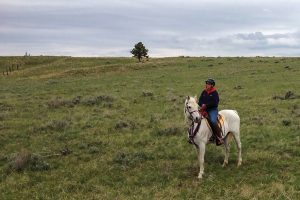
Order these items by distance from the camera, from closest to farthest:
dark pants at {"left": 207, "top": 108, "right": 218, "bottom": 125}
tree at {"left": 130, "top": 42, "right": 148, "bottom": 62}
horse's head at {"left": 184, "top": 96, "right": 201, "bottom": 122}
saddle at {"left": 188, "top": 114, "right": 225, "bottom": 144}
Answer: horse's head at {"left": 184, "top": 96, "right": 201, "bottom": 122} → saddle at {"left": 188, "top": 114, "right": 225, "bottom": 144} → dark pants at {"left": 207, "top": 108, "right": 218, "bottom": 125} → tree at {"left": 130, "top": 42, "right": 148, "bottom": 62}

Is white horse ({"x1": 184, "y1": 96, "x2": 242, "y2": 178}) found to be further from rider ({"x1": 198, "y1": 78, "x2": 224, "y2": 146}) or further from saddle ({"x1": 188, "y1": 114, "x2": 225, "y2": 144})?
rider ({"x1": 198, "y1": 78, "x2": 224, "y2": 146})

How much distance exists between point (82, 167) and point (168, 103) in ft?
46.6

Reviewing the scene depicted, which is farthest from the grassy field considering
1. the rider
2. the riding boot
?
the rider

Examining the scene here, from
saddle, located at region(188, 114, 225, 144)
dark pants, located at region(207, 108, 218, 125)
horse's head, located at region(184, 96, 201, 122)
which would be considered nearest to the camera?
horse's head, located at region(184, 96, 201, 122)

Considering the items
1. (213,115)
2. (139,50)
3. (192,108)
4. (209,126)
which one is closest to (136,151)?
(209,126)

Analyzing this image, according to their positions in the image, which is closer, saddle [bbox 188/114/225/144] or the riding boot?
saddle [bbox 188/114/225/144]

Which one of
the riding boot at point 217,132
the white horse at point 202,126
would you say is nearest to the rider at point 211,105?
the riding boot at point 217,132

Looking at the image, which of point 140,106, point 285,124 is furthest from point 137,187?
point 140,106

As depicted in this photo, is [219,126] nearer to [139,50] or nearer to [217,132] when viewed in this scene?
[217,132]

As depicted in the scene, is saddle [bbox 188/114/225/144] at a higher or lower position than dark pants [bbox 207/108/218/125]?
lower

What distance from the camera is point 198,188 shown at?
11.2 meters

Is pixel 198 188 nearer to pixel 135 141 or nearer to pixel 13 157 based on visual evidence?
pixel 135 141

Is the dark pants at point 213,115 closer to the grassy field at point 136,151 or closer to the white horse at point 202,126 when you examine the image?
the white horse at point 202,126

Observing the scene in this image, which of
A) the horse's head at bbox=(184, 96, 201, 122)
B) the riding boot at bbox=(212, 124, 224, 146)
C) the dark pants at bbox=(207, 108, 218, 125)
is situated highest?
the horse's head at bbox=(184, 96, 201, 122)
